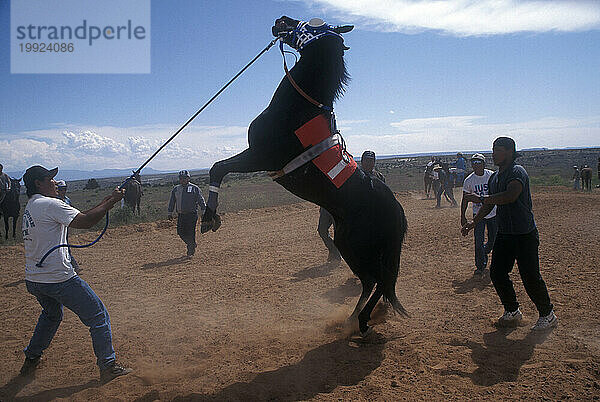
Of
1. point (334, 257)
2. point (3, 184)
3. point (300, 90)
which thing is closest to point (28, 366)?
point (300, 90)

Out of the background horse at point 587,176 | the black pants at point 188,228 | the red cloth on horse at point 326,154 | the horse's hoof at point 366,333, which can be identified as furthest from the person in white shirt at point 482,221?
the background horse at point 587,176

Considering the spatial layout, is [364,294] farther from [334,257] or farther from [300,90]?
[334,257]

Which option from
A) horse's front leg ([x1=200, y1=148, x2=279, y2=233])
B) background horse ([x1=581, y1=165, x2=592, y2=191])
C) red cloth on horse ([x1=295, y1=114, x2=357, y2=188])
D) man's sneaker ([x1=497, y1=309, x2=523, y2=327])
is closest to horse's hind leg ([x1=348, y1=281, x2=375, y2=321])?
red cloth on horse ([x1=295, y1=114, x2=357, y2=188])

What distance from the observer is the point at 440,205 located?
17734 mm

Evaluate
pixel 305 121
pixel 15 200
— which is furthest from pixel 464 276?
pixel 15 200

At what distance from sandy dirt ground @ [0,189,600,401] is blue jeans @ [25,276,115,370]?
355 millimetres

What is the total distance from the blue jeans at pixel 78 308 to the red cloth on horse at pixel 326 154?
260 centimetres

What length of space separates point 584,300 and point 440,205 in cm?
1226

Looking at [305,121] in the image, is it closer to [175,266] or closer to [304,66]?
[304,66]

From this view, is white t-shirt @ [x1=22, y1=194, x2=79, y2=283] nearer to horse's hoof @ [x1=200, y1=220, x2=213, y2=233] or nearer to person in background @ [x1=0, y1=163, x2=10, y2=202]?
horse's hoof @ [x1=200, y1=220, x2=213, y2=233]

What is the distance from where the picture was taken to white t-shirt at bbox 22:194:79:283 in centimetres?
393

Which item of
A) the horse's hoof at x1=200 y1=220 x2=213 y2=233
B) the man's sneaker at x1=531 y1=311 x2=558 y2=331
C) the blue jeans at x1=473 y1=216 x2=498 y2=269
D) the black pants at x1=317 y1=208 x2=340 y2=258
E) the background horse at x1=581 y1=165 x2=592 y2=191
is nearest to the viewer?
the horse's hoof at x1=200 y1=220 x2=213 y2=233

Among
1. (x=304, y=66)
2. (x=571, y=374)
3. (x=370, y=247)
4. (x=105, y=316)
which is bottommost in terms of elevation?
(x=571, y=374)

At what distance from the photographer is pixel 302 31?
4.14 meters
